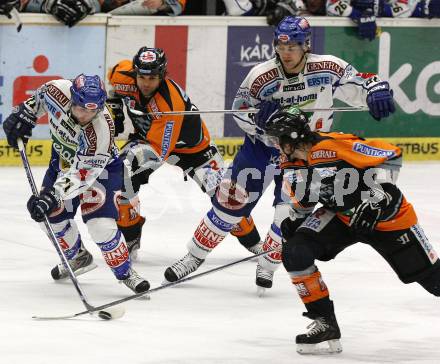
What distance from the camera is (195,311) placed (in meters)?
6.37

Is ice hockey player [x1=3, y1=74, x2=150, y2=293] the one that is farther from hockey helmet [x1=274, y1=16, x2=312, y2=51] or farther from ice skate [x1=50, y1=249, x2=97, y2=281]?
hockey helmet [x1=274, y1=16, x2=312, y2=51]

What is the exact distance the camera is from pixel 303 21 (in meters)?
6.86

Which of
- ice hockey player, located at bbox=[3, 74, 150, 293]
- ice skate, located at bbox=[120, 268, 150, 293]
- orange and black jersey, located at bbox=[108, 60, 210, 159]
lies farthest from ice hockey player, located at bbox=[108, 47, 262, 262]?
ice skate, located at bbox=[120, 268, 150, 293]

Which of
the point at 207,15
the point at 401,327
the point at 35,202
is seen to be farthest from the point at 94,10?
the point at 401,327

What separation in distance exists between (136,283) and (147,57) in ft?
4.35

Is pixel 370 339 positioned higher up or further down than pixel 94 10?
further down

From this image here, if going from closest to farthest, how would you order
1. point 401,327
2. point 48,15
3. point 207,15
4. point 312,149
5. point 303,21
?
point 312,149 < point 401,327 < point 303,21 < point 48,15 < point 207,15

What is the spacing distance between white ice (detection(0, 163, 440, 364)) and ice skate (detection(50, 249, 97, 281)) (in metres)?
0.05

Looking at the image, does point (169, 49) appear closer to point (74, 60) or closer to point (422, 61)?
point (74, 60)

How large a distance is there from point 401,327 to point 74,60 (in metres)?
4.66

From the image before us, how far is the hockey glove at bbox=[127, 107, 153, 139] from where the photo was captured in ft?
24.0

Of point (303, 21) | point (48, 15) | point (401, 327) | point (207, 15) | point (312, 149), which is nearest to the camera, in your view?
point (312, 149)

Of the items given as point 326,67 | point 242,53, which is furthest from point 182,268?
point 242,53

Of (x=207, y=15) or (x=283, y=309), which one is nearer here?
(x=283, y=309)
